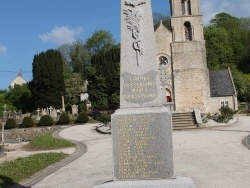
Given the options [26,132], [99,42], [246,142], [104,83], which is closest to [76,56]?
[99,42]

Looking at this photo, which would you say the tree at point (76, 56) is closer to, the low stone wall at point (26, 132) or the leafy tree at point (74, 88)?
the leafy tree at point (74, 88)

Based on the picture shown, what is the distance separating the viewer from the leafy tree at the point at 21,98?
5576 centimetres

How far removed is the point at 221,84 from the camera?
39.3 meters

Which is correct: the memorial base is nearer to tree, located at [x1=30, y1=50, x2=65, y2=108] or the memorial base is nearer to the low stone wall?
the low stone wall

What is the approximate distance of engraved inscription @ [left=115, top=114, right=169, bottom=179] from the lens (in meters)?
6.29

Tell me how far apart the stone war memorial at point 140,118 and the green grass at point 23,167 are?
4.15 m

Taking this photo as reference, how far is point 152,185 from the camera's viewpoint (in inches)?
236

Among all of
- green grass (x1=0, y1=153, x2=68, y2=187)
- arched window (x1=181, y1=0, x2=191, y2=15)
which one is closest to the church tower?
arched window (x1=181, y1=0, x2=191, y2=15)

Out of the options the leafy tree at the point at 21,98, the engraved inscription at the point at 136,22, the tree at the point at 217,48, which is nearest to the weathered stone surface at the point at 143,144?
the engraved inscription at the point at 136,22

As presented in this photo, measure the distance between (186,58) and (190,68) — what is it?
1.07 meters

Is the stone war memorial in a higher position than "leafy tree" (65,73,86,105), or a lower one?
lower

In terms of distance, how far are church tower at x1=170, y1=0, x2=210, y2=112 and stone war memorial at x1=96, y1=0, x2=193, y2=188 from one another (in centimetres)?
2606

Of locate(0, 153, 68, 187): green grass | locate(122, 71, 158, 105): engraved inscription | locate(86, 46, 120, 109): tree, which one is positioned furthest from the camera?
locate(86, 46, 120, 109): tree

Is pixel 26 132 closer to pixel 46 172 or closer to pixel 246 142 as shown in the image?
pixel 46 172
